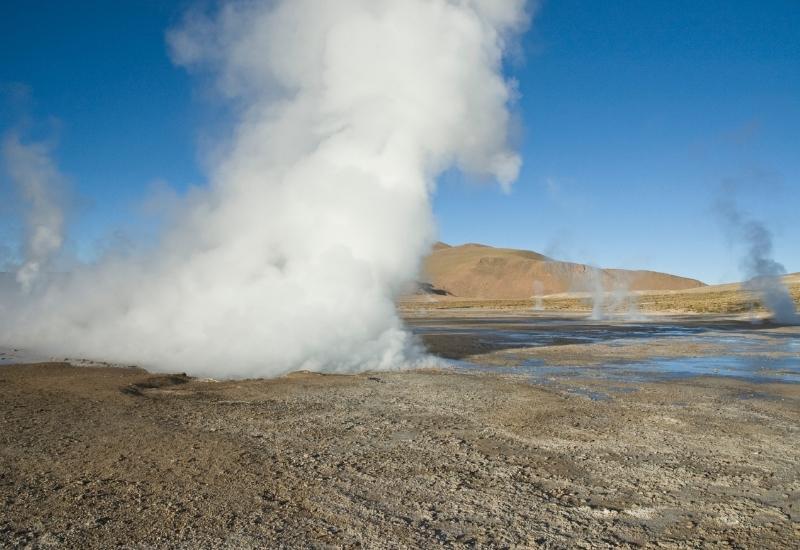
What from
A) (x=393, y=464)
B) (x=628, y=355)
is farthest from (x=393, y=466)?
(x=628, y=355)

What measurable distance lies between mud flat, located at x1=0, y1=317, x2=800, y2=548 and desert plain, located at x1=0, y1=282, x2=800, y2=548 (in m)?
0.03

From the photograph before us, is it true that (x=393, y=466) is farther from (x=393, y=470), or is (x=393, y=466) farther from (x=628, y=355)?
(x=628, y=355)

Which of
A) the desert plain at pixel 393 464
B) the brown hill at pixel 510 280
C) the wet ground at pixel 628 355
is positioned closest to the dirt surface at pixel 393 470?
the desert plain at pixel 393 464

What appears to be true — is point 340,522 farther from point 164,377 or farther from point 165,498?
point 164,377

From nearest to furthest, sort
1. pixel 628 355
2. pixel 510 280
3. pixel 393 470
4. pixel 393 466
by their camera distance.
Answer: pixel 393 470 → pixel 393 466 → pixel 628 355 → pixel 510 280

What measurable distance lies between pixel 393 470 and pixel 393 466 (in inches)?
6.2

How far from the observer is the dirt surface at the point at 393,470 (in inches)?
213

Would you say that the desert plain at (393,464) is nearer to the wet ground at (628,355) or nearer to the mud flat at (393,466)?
the mud flat at (393,466)

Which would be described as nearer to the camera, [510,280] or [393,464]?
[393,464]

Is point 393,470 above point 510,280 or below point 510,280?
below

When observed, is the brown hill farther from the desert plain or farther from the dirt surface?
the dirt surface

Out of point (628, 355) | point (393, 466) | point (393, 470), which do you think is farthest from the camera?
point (628, 355)

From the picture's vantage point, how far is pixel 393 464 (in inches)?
293

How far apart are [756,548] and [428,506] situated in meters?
2.97
